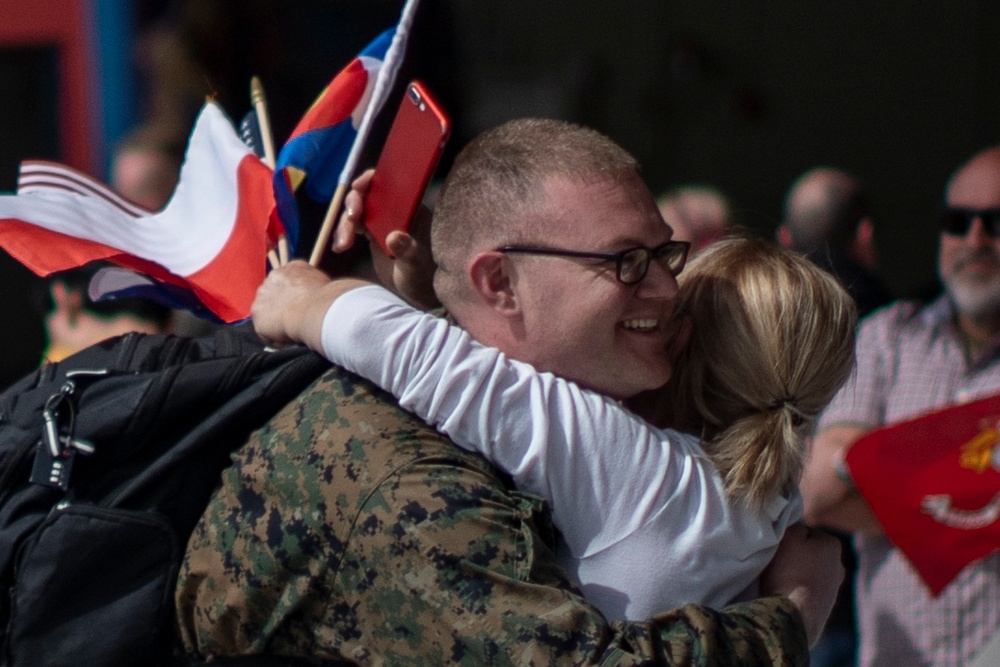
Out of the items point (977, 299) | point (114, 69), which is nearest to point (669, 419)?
point (977, 299)

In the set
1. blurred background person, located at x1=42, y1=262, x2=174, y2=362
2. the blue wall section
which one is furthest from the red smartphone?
the blue wall section

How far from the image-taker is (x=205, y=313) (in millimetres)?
2684

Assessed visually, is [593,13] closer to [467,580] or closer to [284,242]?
[284,242]

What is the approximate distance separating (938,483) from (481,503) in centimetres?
199

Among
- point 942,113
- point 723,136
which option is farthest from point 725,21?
point 942,113

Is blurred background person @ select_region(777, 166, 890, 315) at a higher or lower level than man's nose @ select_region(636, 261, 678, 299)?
lower

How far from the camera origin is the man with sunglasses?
→ 3754mm

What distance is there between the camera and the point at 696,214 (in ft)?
20.2

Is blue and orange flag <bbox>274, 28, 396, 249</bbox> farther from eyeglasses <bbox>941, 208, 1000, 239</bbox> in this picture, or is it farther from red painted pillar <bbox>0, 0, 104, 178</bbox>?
red painted pillar <bbox>0, 0, 104, 178</bbox>

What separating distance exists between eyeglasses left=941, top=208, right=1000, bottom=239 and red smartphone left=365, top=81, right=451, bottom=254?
92.9 inches

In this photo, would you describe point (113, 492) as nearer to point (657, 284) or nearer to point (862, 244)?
point (657, 284)

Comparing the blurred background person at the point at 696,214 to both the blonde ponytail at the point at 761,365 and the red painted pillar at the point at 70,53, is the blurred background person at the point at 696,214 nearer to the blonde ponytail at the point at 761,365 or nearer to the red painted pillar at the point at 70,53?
the red painted pillar at the point at 70,53

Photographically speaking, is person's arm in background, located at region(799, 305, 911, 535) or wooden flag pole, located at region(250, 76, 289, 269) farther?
person's arm in background, located at region(799, 305, 911, 535)

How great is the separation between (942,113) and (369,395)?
7235 mm
